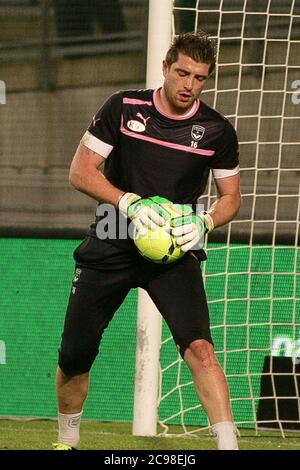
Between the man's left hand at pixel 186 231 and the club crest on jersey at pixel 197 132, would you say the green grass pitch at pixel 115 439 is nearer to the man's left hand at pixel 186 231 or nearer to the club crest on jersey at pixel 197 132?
the man's left hand at pixel 186 231

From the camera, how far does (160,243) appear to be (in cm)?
470

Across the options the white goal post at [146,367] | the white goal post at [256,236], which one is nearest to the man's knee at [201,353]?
the white goal post at [146,367]

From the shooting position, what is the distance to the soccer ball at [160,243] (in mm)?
4688

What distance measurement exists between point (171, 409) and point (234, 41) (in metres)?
2.22

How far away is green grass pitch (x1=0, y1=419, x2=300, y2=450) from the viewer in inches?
235

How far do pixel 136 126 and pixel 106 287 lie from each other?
0.69 meters

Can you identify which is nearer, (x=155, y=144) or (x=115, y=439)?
(x=155, y=144)

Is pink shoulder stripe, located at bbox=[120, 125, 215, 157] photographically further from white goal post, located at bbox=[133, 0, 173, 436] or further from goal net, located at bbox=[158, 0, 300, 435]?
goal net, located at bbox=[158, 0, 300, 435]

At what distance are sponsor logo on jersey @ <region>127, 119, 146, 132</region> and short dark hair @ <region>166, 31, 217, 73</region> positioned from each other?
10.8 inches

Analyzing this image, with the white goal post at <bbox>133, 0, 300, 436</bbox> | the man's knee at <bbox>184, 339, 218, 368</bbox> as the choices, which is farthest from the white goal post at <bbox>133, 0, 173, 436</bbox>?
the man's knee at <bbox>184, 339, 218, 368</bbox>

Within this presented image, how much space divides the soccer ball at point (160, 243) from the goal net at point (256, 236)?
2106 millimetres

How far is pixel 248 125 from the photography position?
7.04 metres

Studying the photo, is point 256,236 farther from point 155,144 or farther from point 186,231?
point 186,231

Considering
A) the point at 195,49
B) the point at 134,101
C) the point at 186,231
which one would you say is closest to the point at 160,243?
the point at 186,231
